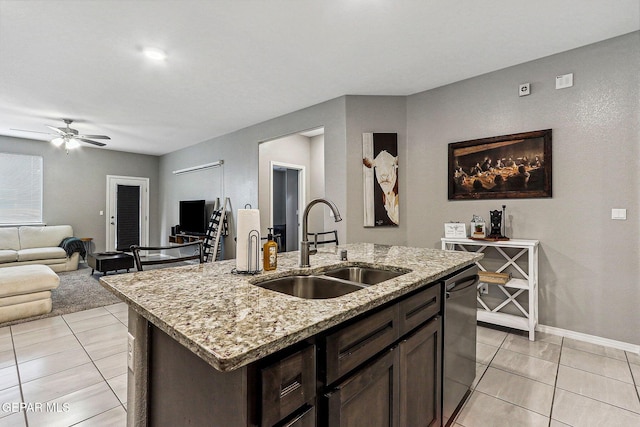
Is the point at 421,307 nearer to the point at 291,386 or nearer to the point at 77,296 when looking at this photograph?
the point at 291,386

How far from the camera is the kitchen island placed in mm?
738

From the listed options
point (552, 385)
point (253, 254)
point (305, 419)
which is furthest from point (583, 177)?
point (305, 419)

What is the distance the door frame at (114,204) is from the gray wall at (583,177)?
25.1 feet

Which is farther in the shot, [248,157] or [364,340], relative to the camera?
[248,157]

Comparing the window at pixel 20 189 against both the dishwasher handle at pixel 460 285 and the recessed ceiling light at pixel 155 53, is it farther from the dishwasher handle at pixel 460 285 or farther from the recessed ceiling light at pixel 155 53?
the dishwasher handle at pixel 460 285

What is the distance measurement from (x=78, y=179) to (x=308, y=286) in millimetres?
7653

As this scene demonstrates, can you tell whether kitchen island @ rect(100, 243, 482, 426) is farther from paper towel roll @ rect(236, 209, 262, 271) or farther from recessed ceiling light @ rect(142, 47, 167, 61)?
recessed ceiling light @ rect(142, 47, 167, 61)

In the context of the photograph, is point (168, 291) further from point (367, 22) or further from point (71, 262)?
point (71, 262)

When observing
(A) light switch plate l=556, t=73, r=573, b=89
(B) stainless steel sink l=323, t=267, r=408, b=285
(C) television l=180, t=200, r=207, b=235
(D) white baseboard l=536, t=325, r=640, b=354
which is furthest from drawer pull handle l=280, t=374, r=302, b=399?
(C) television l=180, t=200, r=207, b=235

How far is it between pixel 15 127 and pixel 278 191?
4.73 meters

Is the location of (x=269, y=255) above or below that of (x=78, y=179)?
below

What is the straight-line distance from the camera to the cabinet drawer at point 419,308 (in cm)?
127

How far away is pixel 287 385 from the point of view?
80cm

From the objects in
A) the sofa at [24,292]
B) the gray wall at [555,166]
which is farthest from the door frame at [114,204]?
the gray wall at [555,166]
